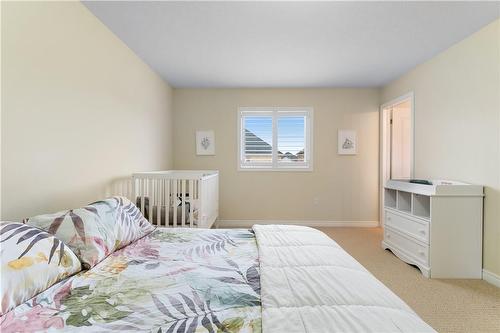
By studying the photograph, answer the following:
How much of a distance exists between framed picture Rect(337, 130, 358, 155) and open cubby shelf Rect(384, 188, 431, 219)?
110 centimetres

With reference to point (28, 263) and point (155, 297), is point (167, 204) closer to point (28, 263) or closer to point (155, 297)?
point (28, 263)

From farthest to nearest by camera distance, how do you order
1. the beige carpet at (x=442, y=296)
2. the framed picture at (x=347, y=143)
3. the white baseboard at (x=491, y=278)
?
the framed picture at (x=347, y=143), the white baseboard at (x=491, y=278), the beige carpet at (x=442, y=296)

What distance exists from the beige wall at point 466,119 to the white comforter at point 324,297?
206cm

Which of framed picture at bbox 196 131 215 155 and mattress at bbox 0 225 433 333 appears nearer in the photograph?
mattress at bbox 0 225 433 333

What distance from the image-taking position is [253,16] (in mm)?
2182

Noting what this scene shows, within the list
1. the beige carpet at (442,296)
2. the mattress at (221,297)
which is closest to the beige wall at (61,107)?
the mattress at (221,297)

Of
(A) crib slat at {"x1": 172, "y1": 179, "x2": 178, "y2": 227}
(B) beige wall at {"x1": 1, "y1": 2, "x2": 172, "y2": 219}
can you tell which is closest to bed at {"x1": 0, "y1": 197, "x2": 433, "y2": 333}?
(B) beige wall at {"x1": 1, "y1": 2, "x2": 172, "y2": 219}

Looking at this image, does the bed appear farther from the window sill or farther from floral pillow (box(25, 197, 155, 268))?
the window sill

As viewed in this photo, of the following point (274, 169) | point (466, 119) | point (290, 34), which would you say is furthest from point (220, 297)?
point (274, 169)

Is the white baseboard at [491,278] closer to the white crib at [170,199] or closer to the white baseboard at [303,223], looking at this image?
the white baseboard at [303,223]

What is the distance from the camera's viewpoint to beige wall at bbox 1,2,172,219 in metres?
1.49

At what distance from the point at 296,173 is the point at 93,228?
3.46 m

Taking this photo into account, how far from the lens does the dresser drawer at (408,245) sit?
2.56 m

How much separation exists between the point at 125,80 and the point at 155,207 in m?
1.46
